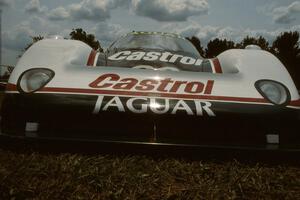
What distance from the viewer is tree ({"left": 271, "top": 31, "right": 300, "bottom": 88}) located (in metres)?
36.5

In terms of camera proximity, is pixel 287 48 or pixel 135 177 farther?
pixel 287 48

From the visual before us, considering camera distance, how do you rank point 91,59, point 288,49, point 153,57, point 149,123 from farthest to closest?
point 288,49
point 153,57
point 91,59
point 149,123

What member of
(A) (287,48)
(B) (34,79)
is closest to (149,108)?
(B) (34,79)

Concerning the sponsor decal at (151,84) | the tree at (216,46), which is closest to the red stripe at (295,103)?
the sponsor decal at (151,84)

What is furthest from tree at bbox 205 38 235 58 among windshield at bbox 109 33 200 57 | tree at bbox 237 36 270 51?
windshield at bbox 109 33 200 57

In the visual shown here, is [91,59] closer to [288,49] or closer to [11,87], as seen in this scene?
[11,87]

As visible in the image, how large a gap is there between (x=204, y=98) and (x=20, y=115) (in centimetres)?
134

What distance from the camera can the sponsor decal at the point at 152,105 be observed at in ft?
8.50

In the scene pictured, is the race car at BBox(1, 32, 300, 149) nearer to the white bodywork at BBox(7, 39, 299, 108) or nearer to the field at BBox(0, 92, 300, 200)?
the white bodywork at BBox(7, 39, 299, 108)

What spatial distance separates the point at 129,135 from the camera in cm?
261

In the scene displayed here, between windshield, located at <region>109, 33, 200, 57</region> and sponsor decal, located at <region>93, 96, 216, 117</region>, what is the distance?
174cm

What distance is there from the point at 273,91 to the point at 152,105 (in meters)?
0.99

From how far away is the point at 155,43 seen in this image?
14.7 feet

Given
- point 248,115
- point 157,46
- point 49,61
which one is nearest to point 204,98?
point 248,115
